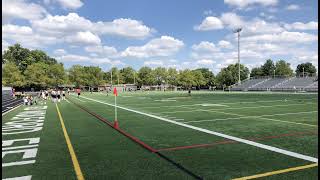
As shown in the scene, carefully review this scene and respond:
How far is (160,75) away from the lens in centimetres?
14288

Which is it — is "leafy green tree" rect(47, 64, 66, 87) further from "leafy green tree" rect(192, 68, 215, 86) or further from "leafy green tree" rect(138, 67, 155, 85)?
"leafy green tree" rect(192, 68, 215, 86)

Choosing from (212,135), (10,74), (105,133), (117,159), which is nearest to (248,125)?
(212,135)

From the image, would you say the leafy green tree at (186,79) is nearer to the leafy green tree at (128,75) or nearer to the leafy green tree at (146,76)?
the leafy green tree at (146,76)

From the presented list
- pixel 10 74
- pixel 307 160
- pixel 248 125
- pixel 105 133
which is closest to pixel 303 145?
pixel 307 160

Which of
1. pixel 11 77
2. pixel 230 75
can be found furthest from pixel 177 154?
pixel 230 75

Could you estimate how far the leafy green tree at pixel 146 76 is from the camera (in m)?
138

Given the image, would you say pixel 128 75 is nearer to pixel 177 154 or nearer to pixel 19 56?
pixel 19 56

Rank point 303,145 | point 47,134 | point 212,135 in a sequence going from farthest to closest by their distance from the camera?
point 47,134 → point 212,135 → point 303,145

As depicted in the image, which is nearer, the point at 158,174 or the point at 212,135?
the point at 158,174

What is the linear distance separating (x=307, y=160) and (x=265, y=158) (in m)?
0.94

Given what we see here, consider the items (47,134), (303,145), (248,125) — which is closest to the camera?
(303,145)

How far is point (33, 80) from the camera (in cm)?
9662

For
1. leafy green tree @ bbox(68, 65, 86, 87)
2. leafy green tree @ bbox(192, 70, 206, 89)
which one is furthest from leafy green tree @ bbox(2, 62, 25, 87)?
leafy green tree @ bbox(192, 70, 206, 89)

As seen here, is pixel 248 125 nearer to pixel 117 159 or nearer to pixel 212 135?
pixel 212 135
